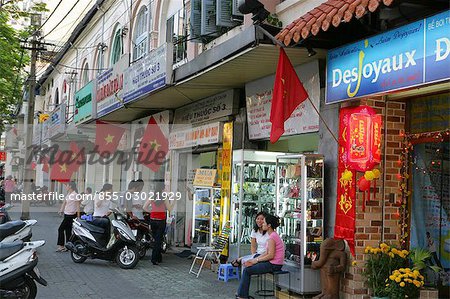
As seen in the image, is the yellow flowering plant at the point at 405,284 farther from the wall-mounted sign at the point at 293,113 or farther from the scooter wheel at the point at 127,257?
the scooter wheel at the point at 127,257

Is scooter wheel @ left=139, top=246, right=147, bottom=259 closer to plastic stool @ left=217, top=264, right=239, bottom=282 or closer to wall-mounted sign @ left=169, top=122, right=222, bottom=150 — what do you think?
plastic stool @ left=217, top=264, right=239, bottom=282

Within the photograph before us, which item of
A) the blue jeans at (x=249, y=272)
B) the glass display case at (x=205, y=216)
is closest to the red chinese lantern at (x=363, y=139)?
the blue jeans at (x=249, y=272)

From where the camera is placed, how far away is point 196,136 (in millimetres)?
12664

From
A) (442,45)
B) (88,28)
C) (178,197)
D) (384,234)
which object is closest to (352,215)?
(384,234)

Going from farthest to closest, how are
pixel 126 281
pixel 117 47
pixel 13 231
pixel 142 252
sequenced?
pixel 117 47
pixel 142 252
pixel 126 281
pixel 13 231

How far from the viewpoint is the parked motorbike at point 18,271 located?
6.69 m

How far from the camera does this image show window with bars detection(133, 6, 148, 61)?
15828 mm

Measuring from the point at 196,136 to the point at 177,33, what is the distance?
280 centimetres

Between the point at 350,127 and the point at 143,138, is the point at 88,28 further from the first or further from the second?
the point at 350,127

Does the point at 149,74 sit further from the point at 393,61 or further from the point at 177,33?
the point at 393,61

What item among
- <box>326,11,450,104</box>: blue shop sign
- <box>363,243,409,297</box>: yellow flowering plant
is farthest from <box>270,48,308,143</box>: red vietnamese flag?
<box>363,243,409,297</box>: yellow flowering plant

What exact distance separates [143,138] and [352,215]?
392 inches

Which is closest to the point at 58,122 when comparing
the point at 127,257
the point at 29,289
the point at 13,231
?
the point at 127,257

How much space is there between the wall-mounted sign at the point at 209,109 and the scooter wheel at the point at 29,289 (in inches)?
216
